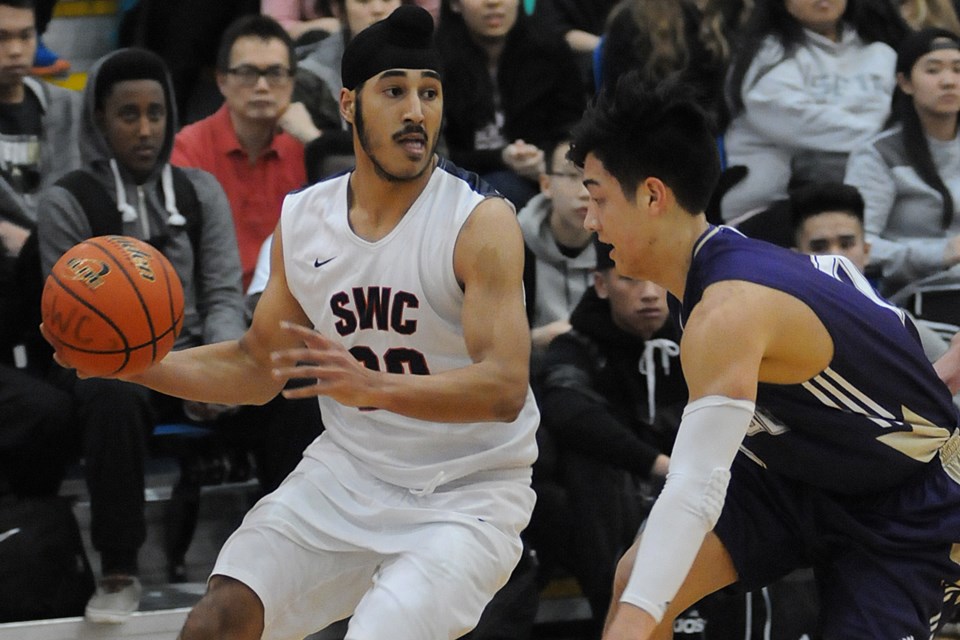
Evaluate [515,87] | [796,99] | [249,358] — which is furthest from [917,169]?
[249,358]

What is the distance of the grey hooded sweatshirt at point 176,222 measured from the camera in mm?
5727

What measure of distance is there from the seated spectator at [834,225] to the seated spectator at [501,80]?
1.20m

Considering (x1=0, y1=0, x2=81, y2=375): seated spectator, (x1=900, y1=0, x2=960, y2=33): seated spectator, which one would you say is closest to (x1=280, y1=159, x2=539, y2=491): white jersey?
(x1=0, y1=0, x2=81, y2=375): seated spectator

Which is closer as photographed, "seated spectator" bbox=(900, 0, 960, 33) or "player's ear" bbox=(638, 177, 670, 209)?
"player's ear" bbox=(638, 177, 670, 209)

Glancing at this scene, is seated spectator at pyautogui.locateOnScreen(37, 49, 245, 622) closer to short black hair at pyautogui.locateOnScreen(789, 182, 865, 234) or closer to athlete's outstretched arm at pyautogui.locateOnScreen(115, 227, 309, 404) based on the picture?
athlete's outstretched arm at pyautogui.locateOnScreen(115, 227, 309, 404)

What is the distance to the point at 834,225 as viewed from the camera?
6.20m

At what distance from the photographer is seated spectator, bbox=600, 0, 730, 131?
22.4 feet

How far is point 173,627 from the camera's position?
5352 mm

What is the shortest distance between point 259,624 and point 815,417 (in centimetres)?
152

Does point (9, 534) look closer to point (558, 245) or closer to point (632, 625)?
point (558, 245)

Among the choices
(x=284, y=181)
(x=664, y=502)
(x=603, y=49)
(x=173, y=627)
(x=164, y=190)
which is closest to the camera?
(x=664, y=502)

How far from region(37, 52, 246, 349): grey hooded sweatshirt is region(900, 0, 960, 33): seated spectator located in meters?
3.71

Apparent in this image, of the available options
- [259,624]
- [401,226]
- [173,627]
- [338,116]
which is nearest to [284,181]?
[338,116]

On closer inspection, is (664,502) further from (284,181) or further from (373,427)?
(284,181)
